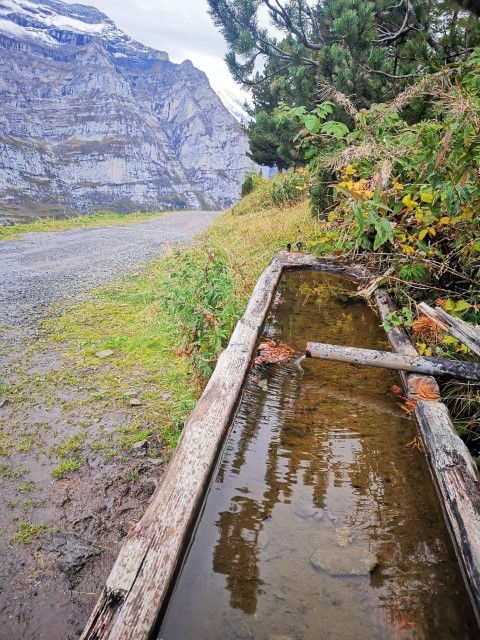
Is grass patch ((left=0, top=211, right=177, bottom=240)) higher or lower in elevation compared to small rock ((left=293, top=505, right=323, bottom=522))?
lower

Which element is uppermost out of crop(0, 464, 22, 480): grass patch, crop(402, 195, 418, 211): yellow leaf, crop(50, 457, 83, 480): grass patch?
crop(402, 195, 418, 211): yellow leaf

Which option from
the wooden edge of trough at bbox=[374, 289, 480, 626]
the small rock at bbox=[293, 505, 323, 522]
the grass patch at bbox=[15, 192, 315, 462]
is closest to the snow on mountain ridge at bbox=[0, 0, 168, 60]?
the grass patch at bbox=[15, 192, 315, 462]

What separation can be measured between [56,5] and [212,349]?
26263 cm

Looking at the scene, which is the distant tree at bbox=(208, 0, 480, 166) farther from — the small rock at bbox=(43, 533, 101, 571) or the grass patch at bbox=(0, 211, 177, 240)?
the grass patch at bbox=(0, 211, 177, 240)

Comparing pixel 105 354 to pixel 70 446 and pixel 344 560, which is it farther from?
pixel 344 560

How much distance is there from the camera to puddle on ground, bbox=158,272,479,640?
1.37 meters

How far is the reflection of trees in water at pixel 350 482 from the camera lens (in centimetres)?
149

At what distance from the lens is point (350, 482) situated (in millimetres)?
1987

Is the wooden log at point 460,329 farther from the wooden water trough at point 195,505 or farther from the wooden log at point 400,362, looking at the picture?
the wooden water trough at point 195,505

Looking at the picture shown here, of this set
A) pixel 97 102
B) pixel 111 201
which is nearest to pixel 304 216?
pixel 111 201

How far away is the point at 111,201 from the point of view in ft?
434

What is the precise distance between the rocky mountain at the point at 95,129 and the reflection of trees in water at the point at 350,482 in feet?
369

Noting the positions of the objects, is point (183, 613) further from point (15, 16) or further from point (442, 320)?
point (15, 16)

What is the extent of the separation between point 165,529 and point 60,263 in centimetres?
746
